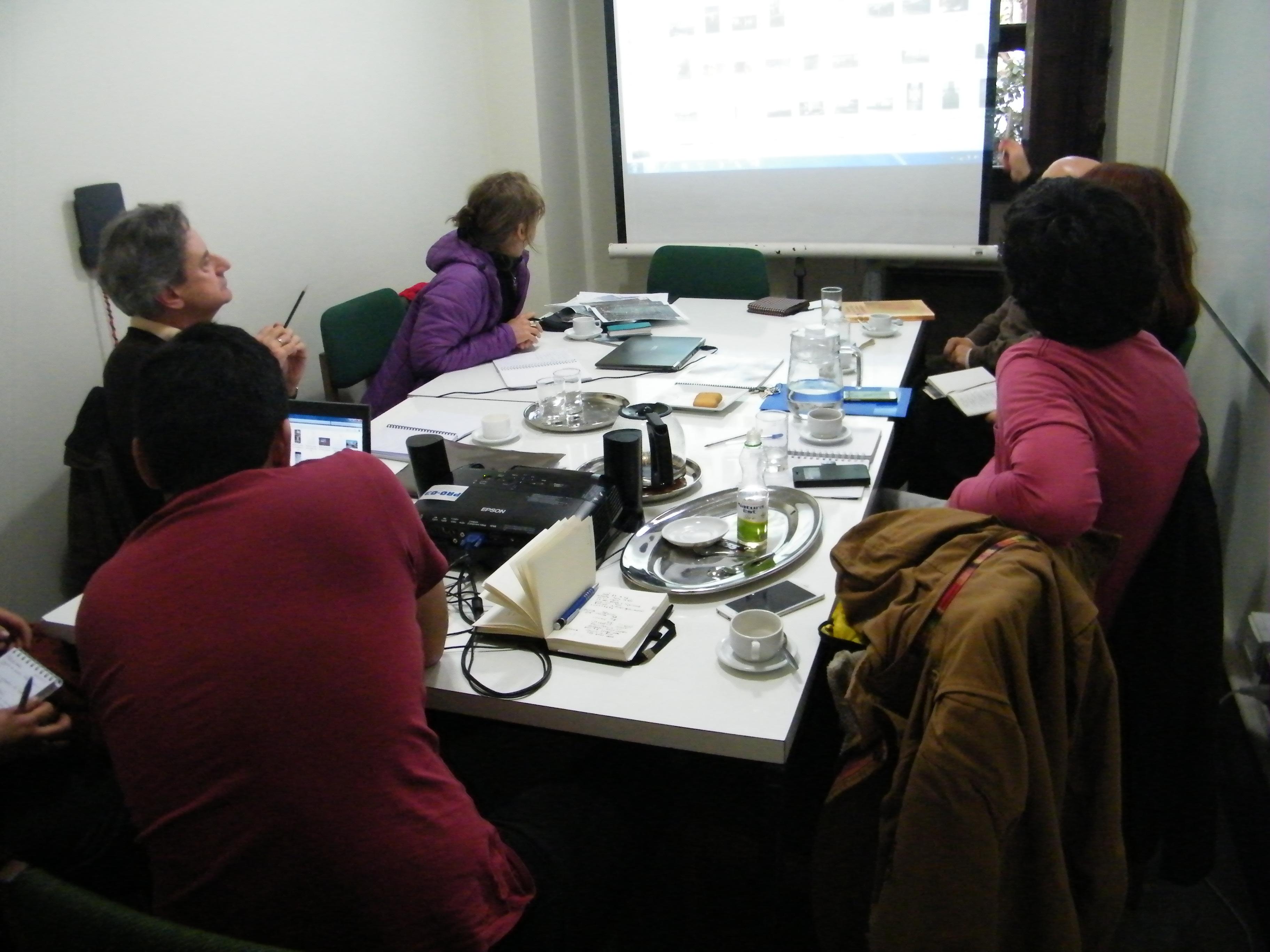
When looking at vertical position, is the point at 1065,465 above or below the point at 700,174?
below

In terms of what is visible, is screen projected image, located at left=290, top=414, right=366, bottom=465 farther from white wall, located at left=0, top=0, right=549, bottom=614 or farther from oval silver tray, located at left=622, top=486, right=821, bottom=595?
white wall, located at left=0, top=0, right=549, bottom=614

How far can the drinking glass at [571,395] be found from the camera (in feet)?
7.20

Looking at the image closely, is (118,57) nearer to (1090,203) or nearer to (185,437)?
(185,437)

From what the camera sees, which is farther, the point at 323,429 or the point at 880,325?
the point at 880,325

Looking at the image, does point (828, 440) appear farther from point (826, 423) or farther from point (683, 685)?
point (683, 685)

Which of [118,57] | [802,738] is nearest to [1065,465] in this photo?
[802,738]

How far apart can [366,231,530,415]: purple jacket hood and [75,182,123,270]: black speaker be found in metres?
0.81

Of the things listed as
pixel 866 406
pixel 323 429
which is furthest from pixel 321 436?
Answer: pixel 866 406

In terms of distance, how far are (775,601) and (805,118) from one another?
3.17m

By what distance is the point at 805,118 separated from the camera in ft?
13.1

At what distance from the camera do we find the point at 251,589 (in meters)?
0.92

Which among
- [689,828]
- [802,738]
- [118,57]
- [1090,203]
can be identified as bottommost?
[689,828]

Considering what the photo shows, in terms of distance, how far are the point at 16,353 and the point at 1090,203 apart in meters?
2.39

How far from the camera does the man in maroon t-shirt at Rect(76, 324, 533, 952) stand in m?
0.89
